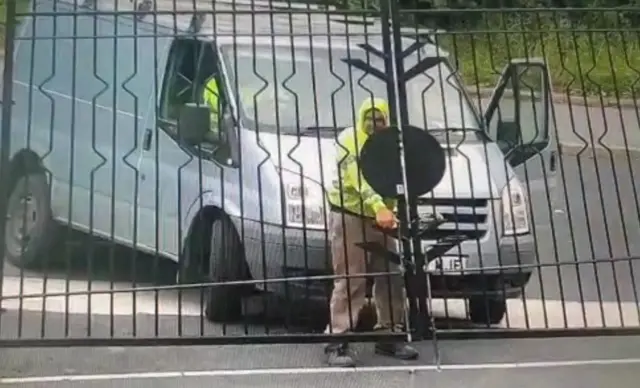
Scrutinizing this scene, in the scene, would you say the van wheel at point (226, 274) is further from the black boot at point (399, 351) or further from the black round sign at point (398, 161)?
the black round sign at point (398, 161)

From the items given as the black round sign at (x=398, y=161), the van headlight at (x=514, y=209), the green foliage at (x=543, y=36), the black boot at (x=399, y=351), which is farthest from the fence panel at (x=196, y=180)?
the van headlight at (x=514, y=209)

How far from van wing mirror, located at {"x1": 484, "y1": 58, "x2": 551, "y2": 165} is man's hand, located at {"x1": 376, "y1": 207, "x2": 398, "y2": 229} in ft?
3.85

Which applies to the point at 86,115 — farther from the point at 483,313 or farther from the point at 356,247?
the point at 483,313

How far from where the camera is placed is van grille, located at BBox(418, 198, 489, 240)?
617 cm

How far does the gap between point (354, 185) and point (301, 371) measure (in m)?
1.05

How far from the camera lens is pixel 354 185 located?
18.6 feet

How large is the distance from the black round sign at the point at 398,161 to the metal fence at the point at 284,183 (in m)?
0.02

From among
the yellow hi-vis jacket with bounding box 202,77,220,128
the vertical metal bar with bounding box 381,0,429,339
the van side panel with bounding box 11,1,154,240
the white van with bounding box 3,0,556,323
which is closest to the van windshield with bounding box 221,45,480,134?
A: the white van with bounding box 3,0,556,323

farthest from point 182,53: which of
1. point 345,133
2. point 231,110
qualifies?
point 345,133

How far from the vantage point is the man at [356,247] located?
18.0 feet

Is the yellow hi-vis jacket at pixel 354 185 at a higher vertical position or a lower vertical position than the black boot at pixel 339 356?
higher

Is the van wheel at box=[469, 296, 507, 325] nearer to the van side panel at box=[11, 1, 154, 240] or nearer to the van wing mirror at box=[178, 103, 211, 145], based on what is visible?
the van wing mirror at box=[178, 103, 211, 145]

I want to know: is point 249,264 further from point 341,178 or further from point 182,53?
point 182,53

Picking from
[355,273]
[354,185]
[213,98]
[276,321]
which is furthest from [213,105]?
[355,273]
